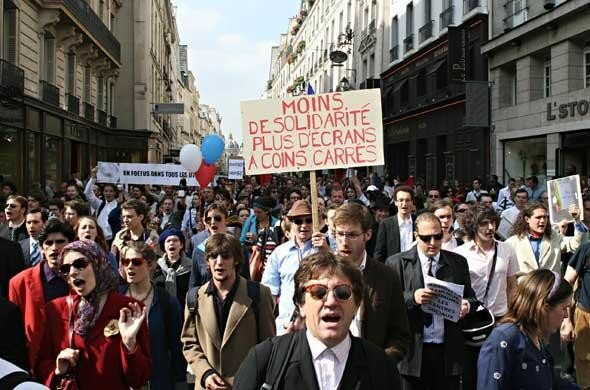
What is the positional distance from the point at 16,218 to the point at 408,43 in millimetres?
25976

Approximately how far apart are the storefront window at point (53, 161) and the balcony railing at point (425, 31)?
15.2 m

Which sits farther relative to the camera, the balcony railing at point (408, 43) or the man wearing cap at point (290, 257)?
the balcony railing at point (408, 43)

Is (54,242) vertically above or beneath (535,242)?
above

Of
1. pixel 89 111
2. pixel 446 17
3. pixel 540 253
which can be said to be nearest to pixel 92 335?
pixel 540 253

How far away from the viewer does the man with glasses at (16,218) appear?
282 inches

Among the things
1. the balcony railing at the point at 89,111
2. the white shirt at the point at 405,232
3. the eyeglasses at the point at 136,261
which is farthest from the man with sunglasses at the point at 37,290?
the balcony railing at the point at 89,111

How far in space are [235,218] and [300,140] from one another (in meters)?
3.45

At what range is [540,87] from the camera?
19766mm

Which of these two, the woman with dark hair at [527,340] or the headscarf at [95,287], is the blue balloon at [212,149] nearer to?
the headscarf at [95,287]

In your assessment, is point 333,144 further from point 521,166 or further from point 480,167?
→ point 480,167

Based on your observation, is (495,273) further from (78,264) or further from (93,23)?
(93,23)

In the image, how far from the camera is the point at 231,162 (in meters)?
23.0

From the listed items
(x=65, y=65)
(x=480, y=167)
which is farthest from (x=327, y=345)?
(x=65, y=65)

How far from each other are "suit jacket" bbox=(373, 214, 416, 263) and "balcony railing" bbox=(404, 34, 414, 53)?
24585 millimetres
